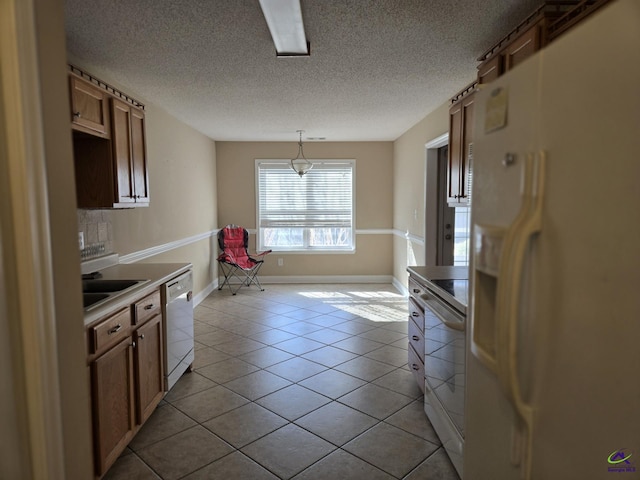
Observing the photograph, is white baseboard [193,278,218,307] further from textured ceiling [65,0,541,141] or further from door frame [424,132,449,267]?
door frame [424,132,449,267]

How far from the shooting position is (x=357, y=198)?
7.10 metres

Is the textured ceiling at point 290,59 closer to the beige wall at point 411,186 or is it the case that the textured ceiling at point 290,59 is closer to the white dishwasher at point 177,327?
the beige wall at point 411,186

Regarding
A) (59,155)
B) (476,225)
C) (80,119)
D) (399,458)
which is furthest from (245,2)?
(399,458)

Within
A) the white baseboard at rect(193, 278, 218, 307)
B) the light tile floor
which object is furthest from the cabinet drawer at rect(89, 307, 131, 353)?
the white baseboard at rect(193, 278, 218, 307)

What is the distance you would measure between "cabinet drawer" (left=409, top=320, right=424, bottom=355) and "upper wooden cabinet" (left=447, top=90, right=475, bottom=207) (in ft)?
3.20

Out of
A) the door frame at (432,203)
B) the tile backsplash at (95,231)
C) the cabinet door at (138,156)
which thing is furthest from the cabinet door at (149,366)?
the door frame at (432,203)

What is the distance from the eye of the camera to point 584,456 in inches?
40.8

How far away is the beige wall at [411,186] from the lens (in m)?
4.83

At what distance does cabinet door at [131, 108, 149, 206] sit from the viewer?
10.1 feet

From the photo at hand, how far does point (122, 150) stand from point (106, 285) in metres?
0.92

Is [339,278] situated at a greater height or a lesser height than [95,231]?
lesser

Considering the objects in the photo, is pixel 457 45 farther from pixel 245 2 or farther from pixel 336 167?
pixel 336 167

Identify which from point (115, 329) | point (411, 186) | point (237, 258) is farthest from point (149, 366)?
point (411, 186)

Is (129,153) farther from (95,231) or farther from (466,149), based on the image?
(466,149)
